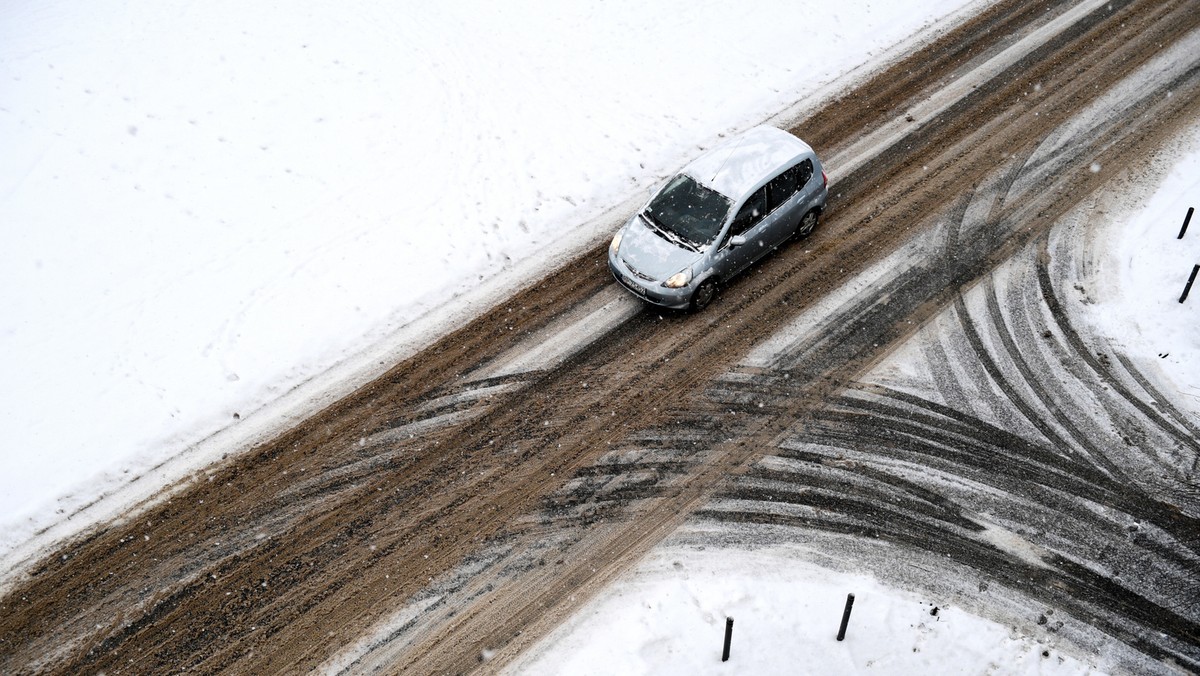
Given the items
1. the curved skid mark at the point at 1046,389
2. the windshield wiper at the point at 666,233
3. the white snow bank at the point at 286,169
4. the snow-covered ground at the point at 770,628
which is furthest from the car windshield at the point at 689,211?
the snow-covered ground at the point at 770,628

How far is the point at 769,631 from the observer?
10594mm

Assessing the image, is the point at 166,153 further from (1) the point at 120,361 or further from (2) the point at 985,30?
(2) the point at 985,30

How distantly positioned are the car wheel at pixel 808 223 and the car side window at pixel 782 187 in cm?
69

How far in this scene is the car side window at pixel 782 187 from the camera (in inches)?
581

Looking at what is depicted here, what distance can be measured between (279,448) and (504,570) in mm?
3891

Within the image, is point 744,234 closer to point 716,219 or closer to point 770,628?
point 716,219

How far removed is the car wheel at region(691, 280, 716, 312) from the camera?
1424 cm

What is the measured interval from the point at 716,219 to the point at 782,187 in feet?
4.47

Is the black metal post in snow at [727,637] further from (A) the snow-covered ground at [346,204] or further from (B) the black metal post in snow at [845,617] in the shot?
(B) the black metal post in snow at [845,617]

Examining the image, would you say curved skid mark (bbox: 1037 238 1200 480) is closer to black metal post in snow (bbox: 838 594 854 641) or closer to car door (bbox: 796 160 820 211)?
car door (bbox: 796 160 820 211)

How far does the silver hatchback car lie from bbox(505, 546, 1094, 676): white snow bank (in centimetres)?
473

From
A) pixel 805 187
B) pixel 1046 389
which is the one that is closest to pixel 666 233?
pixel 805 187

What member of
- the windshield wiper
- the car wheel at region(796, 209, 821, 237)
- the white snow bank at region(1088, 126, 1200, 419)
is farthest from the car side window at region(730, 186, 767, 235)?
the white snow bank at region(1088, 126, 1200, 419)

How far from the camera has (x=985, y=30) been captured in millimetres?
20625
